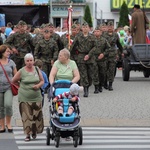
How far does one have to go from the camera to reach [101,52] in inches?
782

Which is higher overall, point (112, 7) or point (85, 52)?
point (85, 52)

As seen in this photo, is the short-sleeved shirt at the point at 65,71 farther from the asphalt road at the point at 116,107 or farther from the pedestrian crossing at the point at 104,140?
the asphalt road at the point at 116,107

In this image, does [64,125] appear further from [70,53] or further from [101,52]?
[101,52]

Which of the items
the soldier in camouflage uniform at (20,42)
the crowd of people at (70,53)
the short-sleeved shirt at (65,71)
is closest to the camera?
the short-sleeved shirt at (65,71)

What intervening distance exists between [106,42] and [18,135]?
7528 millimetres

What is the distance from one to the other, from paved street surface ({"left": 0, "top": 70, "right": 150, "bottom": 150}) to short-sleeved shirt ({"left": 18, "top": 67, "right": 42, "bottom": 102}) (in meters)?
0.70

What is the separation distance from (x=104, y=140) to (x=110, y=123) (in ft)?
6.56

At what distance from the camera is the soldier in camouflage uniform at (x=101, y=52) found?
64.7 ft

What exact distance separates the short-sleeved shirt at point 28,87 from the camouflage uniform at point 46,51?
6.60m

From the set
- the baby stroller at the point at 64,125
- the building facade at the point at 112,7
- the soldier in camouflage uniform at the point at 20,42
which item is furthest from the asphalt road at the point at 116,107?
the building facade at the point at 112,7

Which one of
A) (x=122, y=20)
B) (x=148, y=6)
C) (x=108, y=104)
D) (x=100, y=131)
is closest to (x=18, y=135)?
(x=100, y=131)

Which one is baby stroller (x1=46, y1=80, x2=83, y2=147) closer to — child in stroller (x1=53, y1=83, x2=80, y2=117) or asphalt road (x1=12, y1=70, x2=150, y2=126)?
child in stroller (x1=53, y1=83, x2=80, y2=117)

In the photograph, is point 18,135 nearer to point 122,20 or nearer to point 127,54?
point 127,54

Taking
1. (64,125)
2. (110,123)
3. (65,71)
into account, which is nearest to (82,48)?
(110,123)
